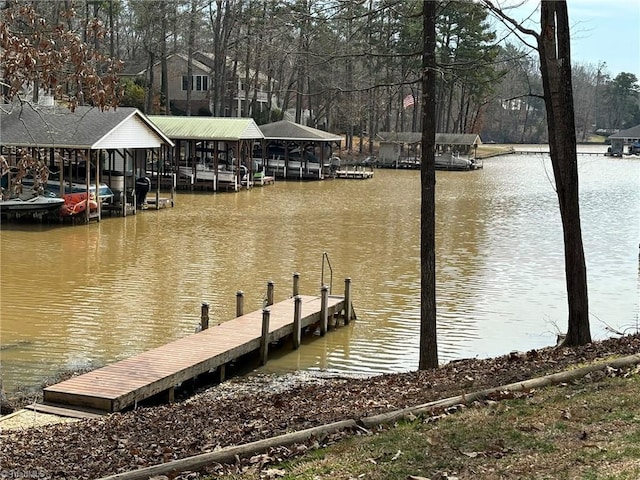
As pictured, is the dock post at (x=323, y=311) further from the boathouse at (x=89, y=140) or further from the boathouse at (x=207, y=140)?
the boathouse at (x=207, y=140)

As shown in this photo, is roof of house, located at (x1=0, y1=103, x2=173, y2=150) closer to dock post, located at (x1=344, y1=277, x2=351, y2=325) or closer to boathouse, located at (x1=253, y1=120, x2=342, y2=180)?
dock post, located at (x1=344, y1=277, x2=351, y2=325)

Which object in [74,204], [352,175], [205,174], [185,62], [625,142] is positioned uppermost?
[185,62]

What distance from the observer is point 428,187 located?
35.7ft

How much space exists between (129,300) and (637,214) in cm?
2678

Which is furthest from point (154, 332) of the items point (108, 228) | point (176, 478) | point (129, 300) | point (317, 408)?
point (108, 228)

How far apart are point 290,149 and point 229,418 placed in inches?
1829

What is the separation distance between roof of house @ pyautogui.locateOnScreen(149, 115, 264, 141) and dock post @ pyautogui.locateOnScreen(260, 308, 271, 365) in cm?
2958

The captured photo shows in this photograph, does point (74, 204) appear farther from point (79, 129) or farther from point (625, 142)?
point (625, 142)

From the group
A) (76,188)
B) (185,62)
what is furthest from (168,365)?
(185,62)

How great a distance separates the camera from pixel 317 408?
8.12 meters

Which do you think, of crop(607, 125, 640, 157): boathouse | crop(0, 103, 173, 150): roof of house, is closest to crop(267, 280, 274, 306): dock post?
crop(0, 103, 173, 150): roof of house

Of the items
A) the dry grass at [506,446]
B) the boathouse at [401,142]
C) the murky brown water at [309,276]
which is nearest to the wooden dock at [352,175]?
the boathouse at [401,142]

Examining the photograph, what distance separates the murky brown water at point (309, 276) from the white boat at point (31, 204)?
0.65m

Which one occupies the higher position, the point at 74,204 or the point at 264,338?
the point at 74,204
